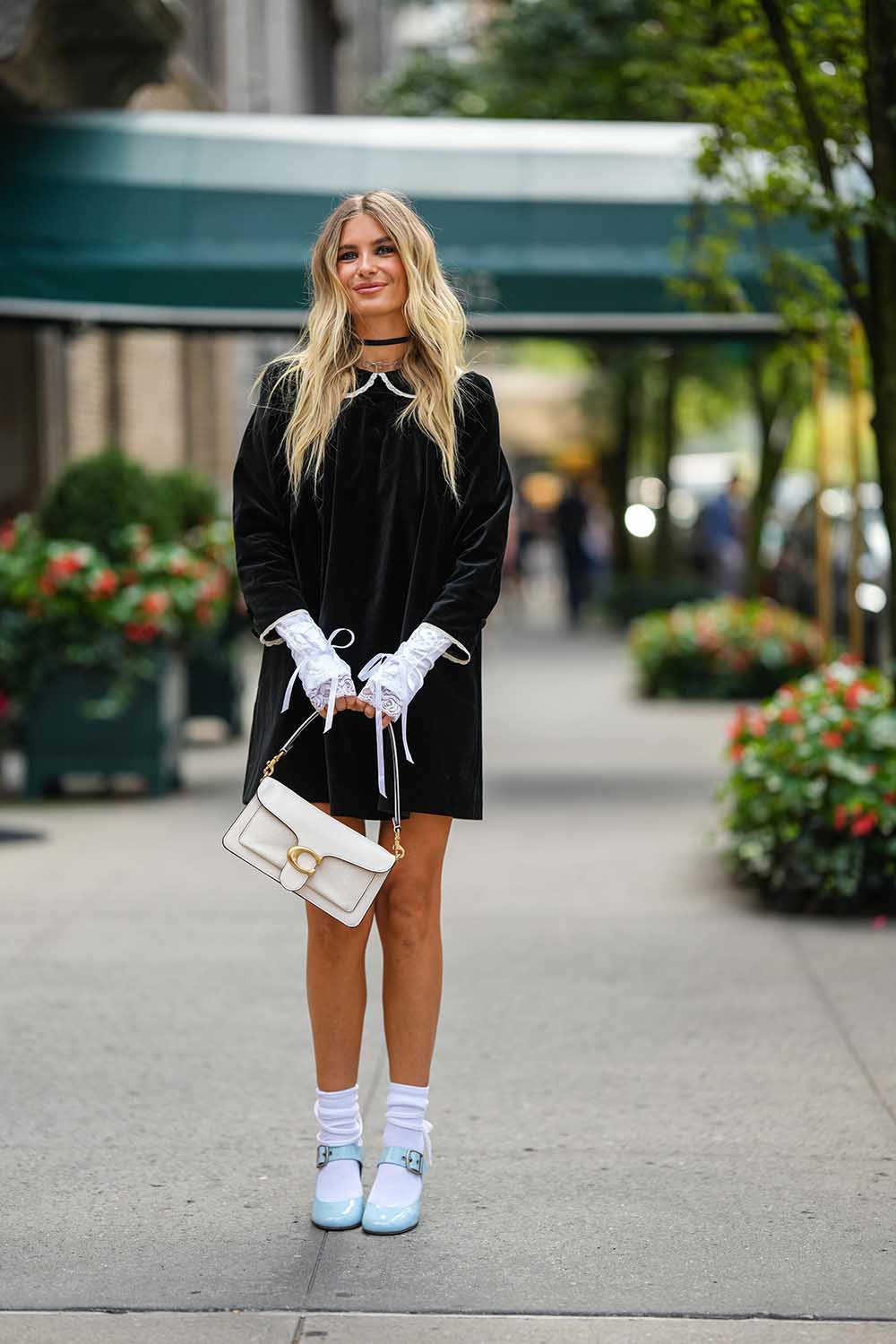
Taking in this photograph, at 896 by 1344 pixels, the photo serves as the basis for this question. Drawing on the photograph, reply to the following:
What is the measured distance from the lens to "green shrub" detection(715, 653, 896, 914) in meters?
6.70

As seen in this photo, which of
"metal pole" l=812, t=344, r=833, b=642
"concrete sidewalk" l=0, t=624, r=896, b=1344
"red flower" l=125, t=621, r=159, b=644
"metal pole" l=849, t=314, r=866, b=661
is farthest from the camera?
"metal pole" l=812, t=344, r=833, b=642

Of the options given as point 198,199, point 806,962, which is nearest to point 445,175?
point 198,199

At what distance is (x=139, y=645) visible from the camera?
9461 millimetres

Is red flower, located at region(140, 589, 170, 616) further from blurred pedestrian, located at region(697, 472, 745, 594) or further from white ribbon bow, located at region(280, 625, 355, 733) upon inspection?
blurred pedestrian, located at region(697, 472, 745, 594)

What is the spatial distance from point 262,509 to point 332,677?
0.42 m

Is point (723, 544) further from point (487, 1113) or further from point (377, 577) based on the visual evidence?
point (377, 577)

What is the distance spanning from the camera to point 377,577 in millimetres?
3750

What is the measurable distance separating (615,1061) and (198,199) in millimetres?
5396

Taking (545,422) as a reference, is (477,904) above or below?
below

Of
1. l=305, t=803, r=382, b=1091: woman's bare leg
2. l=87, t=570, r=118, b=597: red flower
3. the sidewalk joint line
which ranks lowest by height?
the sidewalk joint line

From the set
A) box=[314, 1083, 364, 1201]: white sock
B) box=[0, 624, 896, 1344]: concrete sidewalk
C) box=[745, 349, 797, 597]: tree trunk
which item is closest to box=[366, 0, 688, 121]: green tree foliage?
box=[745, 349, 797, 597]: tree trunk

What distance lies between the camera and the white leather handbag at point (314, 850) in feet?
11.9

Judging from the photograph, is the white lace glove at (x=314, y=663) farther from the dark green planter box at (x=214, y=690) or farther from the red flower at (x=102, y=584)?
the dark green planter box at (x=214, y=690)

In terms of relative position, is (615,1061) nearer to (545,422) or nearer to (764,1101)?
(764,1101)
